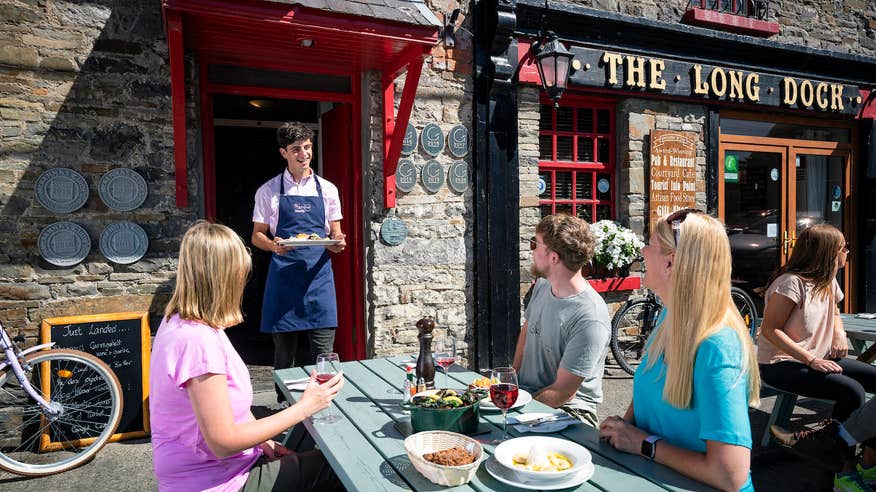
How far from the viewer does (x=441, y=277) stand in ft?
18.9

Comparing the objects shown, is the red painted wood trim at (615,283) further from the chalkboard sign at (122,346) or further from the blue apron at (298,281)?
the chalkboard sign at (122,346)

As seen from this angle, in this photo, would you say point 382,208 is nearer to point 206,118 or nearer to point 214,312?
point 206,118

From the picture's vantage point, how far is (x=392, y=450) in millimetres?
2012

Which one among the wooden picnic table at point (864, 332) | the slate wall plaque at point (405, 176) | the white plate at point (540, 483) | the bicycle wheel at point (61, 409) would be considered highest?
the slate wall plaque at point (405, 176)

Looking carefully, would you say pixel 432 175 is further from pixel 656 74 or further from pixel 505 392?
pixel 505 392

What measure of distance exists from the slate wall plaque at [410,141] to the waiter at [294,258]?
50.3 inches

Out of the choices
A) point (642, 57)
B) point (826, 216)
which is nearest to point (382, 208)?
point (642, 57)

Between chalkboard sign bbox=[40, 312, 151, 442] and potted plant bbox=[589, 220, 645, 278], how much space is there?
427cm

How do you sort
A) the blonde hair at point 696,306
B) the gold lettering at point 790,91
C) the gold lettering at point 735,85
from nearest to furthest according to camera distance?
the blonde hair at point 696,306 → the gold lettering at point 735,85 → the gold lettering at point 790,91

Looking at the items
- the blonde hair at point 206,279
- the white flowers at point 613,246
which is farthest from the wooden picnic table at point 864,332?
the blonde hair at point 206,279

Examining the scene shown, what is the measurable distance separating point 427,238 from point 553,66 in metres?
2.03

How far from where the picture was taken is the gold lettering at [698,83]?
695cm

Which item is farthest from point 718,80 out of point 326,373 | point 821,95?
point 326,373

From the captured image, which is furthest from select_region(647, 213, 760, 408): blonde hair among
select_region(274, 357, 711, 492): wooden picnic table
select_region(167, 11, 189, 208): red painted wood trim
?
select_region(167, 11, 189, 208): red painted wood trim
